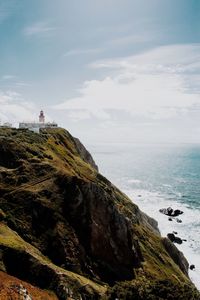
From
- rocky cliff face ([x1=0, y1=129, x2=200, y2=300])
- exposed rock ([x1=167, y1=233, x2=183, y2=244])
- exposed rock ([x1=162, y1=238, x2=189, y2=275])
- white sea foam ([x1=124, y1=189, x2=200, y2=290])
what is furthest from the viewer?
exposed rock ([x1=167, y1=233, x2=183, y2=244])

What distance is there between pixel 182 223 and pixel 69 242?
257 feet

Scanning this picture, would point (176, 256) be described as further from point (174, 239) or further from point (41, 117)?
point (41, 117)

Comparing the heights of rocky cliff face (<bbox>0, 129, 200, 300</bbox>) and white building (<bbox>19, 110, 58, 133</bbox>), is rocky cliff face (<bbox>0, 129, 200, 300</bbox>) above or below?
below

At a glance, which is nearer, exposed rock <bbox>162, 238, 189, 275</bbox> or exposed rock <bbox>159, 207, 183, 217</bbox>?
exposed rock <bbox>162, 238, 189, 275</bbox>

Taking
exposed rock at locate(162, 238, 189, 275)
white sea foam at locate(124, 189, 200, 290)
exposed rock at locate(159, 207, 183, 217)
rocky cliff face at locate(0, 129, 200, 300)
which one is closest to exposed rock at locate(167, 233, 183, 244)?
white sea foam at locate(124, 189, 200, 290)

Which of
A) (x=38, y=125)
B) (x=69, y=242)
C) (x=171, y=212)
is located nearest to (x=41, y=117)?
(x=38, y=125)

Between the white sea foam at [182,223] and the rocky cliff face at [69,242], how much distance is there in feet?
73.3

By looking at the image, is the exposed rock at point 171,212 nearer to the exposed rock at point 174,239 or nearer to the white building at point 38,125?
the exposed rock at point 174,239

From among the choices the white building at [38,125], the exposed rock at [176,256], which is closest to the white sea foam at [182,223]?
the exposed rock at [176,256]

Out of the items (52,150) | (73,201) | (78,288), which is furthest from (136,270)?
(52,150)

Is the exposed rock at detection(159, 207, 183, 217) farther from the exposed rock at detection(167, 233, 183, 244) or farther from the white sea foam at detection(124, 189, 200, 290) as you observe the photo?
the exposed rock at detection(167, 233, 183, 244)

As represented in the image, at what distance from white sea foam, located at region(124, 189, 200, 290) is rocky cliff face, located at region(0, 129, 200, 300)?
73.3 feet

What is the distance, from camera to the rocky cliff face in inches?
1715

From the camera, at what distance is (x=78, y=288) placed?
4384cm
